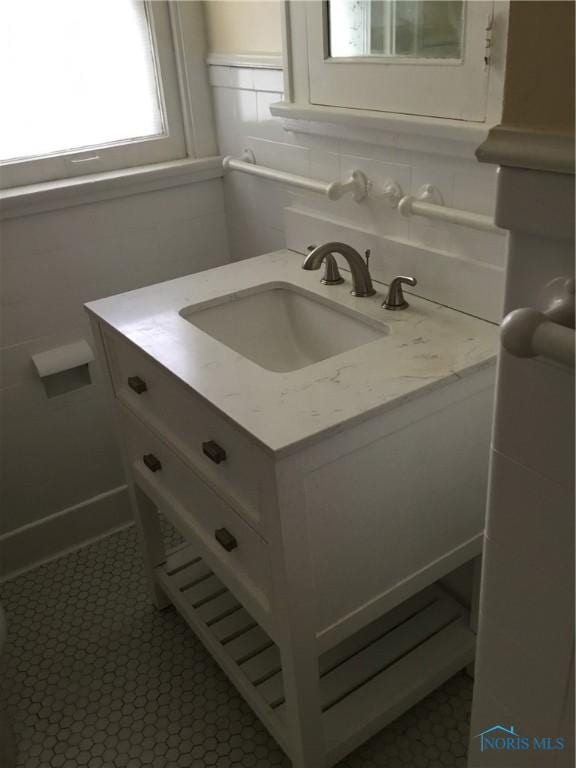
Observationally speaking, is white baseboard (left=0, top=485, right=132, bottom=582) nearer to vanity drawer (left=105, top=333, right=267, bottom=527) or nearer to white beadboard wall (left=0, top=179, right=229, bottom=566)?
white beadboard wall (left=0, top=179, right=229, bottom=566)

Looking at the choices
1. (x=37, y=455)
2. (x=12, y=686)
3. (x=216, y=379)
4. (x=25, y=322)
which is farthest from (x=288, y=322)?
(x=12, y=686)

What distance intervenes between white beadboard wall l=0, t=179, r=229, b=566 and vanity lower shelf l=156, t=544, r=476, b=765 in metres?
0.52

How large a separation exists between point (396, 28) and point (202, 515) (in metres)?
1.00

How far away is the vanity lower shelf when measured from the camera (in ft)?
4.73

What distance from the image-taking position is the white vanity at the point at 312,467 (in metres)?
1.09

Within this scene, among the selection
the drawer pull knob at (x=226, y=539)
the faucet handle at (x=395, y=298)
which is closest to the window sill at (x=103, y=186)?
the faucet handle at (x=395, y=298)

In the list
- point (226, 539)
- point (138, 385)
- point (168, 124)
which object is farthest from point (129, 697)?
point (168, 124)

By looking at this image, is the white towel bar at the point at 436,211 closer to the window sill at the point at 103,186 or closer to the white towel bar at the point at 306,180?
the white towel bar at the point at 306,180

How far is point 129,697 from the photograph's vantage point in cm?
167

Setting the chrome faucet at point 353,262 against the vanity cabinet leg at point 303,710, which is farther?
the chrome faucet at point 353,262

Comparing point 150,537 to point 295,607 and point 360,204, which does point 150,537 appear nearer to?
point 295,607

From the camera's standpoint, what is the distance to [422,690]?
1.51 metres

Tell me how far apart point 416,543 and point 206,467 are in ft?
1.38

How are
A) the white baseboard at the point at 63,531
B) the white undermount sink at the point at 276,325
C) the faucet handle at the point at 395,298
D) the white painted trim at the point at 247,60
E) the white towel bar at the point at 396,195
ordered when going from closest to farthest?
the white towel bar at the point at 396,195 < the faucet handle at the point at 395,298 < the white undermount sink at the point at 276,325 < the white painted trim at the point at 247,60 < the white baseboard at the point at 63,531
